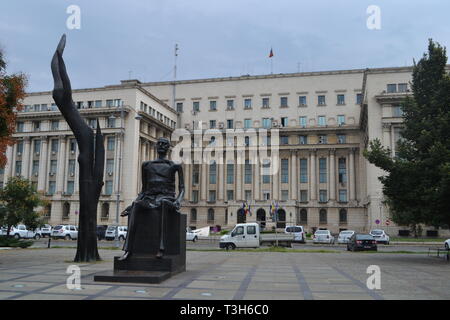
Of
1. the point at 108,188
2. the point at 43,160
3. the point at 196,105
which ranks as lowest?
the point at 108,188

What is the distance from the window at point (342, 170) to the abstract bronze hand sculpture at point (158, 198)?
61151 millimetres

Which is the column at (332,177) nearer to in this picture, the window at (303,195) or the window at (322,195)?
the window at (322,195)

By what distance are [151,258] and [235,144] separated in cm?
6148

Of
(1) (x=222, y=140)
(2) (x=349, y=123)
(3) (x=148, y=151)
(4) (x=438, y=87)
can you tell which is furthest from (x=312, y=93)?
(4) (x=438, y=87)

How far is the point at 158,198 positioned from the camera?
41.5 feet

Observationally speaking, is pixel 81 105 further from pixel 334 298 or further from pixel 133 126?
pixel 334 298

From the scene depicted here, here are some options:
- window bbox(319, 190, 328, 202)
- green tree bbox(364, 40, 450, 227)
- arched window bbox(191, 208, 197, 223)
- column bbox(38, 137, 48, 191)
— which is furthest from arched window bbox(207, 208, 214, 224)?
green tree bbox(364, 40, 450, 227)

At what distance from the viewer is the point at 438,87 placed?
20.8 m

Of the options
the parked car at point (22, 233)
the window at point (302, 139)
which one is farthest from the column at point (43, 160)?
the window at point (302, 139)

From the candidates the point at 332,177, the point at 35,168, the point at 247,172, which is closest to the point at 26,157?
the point at 35,168

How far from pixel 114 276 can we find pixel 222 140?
207 feet

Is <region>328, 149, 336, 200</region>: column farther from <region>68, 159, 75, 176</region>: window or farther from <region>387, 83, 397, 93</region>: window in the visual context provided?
<region>68, 159, 75, 176</region>: window

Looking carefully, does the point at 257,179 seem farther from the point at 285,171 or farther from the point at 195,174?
the point at 195,174

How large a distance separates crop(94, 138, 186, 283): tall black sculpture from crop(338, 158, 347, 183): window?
61.0 m
